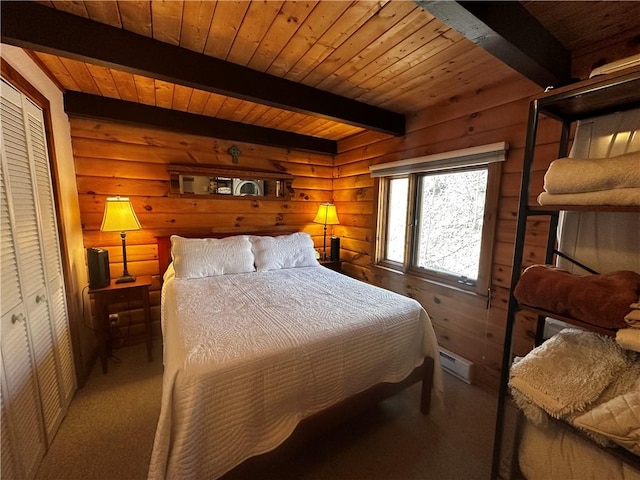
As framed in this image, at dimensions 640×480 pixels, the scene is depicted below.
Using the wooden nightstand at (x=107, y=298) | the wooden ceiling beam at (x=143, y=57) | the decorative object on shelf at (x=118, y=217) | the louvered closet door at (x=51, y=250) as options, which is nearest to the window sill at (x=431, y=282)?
the wooden ceiling beam at (x=143, y=57)

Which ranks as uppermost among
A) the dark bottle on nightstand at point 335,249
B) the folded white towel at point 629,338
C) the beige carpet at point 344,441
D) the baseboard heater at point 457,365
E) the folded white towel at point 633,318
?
the folded white towel at point 633,318

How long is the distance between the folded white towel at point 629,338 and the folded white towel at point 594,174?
1.48 ft

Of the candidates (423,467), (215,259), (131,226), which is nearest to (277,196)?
(215,259)

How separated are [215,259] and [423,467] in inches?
78.5

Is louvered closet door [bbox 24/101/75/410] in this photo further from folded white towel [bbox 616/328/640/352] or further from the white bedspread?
folded white towel [bbox 616/328/640/352]

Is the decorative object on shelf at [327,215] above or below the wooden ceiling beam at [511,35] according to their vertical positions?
below

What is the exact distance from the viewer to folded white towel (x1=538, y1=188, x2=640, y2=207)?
858 mm

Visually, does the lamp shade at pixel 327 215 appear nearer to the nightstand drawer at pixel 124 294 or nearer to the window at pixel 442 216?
the window at pixel 442 216

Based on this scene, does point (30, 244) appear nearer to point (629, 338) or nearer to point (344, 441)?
point (344, 441)

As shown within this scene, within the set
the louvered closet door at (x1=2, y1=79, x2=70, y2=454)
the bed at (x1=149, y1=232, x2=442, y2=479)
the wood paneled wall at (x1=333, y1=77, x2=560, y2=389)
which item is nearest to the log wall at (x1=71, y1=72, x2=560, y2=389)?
the wood paneled wall at (x1=333, y1=77, x2=560, y2=389)

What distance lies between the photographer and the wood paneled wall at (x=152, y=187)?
2307mm

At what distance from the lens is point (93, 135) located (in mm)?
2287

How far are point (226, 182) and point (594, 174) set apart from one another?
9.08 ft

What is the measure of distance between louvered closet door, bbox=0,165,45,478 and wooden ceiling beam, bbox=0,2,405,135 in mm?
373
